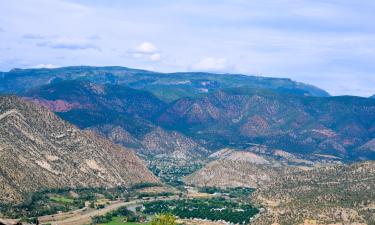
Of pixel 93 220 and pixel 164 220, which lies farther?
pixel 93 220

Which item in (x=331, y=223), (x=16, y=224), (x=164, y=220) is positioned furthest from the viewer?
(x=331, y=223)

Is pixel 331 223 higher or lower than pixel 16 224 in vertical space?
lower

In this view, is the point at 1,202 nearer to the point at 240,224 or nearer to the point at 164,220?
the point at 240,224

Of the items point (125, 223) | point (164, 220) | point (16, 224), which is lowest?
point (125, 223)

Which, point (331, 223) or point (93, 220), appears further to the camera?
point (93, 220)

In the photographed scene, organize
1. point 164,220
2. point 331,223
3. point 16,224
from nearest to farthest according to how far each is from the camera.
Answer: point 16,224, point 164,220, point 331,223

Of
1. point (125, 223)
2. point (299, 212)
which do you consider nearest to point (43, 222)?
point (125, 223)

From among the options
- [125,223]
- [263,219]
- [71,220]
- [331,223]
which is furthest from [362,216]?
[71,220]

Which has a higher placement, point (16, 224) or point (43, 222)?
point (16, 224)

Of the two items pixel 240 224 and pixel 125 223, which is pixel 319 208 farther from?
pixel 125 223
